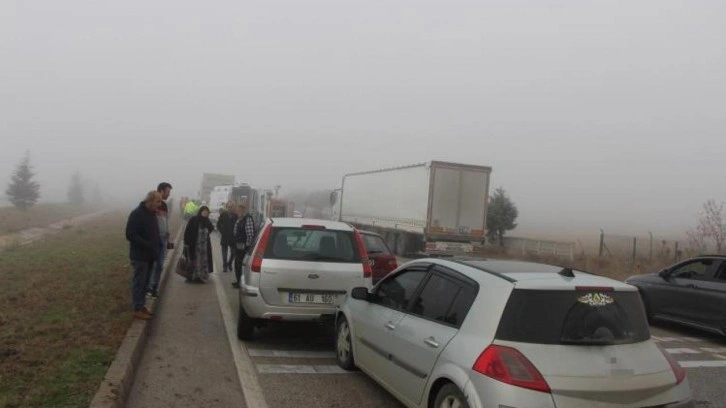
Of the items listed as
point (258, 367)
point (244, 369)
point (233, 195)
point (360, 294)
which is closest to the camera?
point (360, 294)

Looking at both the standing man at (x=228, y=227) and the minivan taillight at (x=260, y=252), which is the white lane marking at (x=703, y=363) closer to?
the minivan taillight at (x=260, y=252)

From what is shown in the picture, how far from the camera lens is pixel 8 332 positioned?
6.49 meters

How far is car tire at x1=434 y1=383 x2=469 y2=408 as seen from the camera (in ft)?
12.4

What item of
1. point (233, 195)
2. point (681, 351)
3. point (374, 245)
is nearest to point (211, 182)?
point (233, 195)

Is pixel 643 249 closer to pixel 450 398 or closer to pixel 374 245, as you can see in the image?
pixel 374 245

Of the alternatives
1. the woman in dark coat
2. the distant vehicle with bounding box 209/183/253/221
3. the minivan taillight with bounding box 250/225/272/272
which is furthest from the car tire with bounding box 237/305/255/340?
the distant vehicle with bounding box 209/183/253/221

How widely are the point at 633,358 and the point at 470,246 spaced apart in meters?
19.4

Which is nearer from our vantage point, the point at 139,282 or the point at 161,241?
the point at 139,282

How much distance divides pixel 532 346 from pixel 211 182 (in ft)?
131

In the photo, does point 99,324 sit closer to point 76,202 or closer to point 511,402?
point 511,402

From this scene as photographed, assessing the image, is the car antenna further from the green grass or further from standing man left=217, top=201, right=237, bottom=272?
standing man left=217, top=201, right=237, bottom=272

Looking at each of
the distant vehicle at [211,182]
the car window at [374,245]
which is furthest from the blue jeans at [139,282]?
the distant vehicle at [211,182]

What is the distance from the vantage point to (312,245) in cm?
712

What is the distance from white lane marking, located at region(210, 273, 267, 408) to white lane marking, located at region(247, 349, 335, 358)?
125 millimetres
